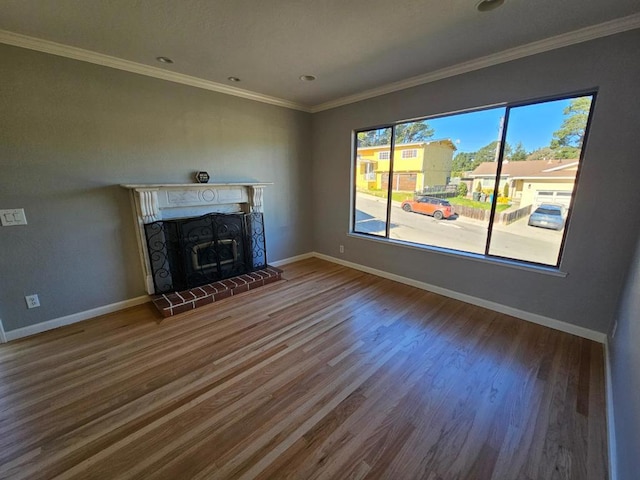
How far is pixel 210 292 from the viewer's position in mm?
3105

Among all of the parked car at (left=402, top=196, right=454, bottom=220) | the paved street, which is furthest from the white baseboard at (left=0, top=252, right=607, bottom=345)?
the parked car at (left=402, top=196, right=454, bottom=220)

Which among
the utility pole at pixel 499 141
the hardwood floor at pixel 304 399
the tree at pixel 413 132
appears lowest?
the hardwood floor at pixel 304 399

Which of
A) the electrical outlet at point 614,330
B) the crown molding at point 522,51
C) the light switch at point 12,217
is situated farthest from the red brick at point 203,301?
the electrical outlet at point 614,330

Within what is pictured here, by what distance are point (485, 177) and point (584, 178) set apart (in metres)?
0.77

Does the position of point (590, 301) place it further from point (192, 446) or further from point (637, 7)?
point (192, 446)

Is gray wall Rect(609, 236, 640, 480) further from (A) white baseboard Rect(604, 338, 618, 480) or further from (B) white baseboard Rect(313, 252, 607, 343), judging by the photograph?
Result: (B) white baseboard Rect(313, 252, 607, 343)

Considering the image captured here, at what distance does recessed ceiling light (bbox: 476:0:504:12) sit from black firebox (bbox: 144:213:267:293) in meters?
3.10

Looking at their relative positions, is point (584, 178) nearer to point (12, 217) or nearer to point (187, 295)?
point (187, 295)

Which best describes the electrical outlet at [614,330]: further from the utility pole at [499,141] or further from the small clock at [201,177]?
the small clock at [201,177]

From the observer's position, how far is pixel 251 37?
216cm

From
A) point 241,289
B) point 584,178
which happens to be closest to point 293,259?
point 241,289

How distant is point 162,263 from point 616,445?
3.87 meters

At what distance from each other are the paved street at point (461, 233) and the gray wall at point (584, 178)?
17 cm

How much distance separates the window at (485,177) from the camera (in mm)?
2371
